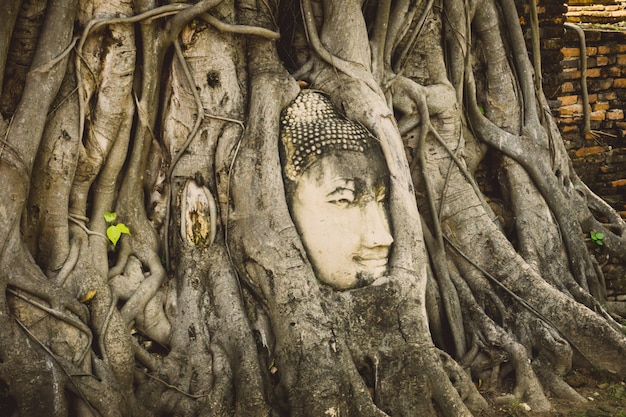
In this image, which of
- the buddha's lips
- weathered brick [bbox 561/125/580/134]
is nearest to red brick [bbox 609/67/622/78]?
weathered brick [bbox 561/125/580/134]

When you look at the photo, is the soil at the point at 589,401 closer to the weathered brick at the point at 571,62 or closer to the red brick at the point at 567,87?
the red brick at the point at 567,87

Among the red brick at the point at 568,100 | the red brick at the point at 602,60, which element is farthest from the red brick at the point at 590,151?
the red brick at the point at 602,60

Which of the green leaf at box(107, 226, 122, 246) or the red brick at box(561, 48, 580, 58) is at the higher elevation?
the red brick at box(561, 48, 580, 58)

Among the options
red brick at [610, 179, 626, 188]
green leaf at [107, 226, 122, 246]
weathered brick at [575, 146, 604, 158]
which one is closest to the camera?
green leaf at [107, 226, 122, 246]

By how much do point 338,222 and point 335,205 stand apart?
3.3 inches

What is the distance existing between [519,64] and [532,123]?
417 mm

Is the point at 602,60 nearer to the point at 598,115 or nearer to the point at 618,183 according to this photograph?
the point at 598,115

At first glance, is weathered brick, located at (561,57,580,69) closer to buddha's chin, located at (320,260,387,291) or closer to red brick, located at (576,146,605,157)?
red brick, located at (576,146,605,157)

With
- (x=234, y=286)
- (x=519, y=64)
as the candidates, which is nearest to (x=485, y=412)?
(x=234, y=286)

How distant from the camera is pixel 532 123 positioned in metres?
4.72

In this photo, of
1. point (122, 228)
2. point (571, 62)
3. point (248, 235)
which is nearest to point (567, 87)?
point (571, 62)

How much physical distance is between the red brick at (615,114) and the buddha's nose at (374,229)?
12.3ft

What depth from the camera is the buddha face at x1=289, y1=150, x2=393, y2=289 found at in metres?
3.52

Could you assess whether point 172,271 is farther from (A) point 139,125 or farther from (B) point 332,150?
(B) point 332,150
